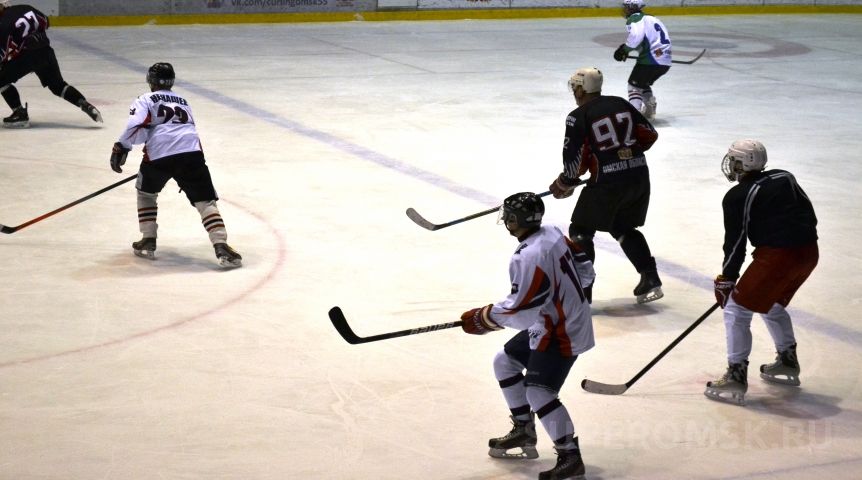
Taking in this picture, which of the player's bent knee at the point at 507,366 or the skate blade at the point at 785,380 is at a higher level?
the player's bent knee at the point at 507,366

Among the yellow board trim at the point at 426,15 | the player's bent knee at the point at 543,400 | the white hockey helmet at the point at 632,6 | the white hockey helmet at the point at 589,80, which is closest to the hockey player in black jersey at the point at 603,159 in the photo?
the white hockey helmet at the point at 589,80

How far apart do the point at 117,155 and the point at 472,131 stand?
423 cm

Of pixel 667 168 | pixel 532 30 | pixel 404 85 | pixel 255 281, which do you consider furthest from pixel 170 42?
pixel 255 281

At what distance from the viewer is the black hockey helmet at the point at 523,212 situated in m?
4.02

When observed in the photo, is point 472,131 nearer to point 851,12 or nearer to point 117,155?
point 117,155

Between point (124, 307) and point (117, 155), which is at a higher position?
point (117, 155)

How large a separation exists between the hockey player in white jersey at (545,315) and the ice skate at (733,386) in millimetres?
991

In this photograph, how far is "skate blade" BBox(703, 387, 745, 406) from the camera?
4785 millimetres

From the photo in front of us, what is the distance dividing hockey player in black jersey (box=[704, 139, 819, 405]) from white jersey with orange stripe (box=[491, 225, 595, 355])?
90 cm

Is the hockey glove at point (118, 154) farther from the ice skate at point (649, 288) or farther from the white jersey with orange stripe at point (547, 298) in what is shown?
the white jersey with orange stripe at point (547, 298)

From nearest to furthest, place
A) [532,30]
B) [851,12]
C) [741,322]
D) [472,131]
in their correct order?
1. [741,322]
2. [472,131]
3. [532,30]
4. [851,12]

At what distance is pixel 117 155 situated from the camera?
21.2 feet

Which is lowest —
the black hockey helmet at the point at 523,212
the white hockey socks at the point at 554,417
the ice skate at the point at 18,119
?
the ice skate at the point at 18,119

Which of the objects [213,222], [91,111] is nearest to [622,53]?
[91,111]
